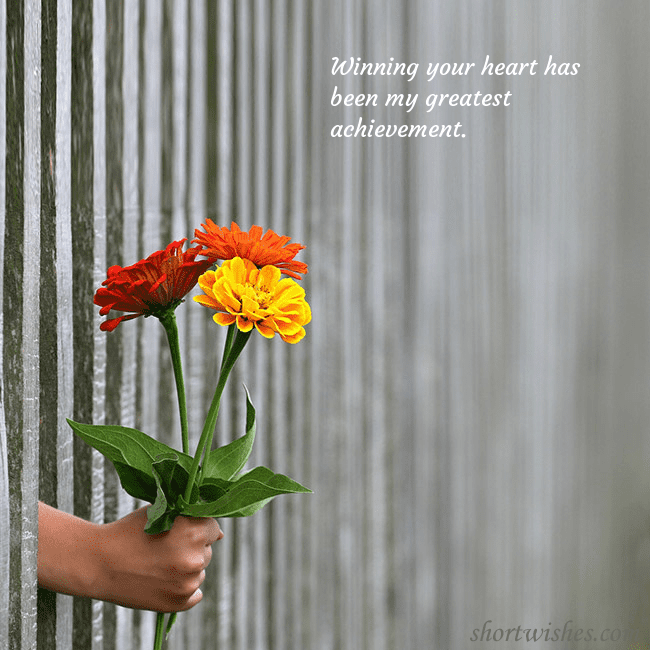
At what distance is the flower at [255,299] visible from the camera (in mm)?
366

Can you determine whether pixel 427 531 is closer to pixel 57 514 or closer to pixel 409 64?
pixel 57 514

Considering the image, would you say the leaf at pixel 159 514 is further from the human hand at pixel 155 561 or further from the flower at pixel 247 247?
the flower at pixel 247 247

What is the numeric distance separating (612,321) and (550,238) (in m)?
0.16

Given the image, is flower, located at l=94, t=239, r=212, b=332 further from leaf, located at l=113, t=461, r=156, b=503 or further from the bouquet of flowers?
leaf, located at l=113, t=461, r=156, b=503

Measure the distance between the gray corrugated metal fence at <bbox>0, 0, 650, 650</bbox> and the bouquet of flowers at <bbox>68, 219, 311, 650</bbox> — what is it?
0.14m

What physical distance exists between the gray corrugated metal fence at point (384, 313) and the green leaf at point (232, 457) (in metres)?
0.17

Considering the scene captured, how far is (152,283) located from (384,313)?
455 millimetres

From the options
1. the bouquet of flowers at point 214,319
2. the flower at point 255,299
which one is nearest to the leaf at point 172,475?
the bouquet of flowers at point 214,319

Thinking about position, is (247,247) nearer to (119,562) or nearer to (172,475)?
(172,475)

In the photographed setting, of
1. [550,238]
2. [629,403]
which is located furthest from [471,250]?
[629,403]

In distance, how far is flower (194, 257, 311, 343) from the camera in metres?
0.37

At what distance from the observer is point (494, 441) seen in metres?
0.85

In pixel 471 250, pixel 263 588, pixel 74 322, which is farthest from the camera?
pixel 471 250

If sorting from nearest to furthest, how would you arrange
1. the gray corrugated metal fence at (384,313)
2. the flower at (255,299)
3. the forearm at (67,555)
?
the flower at (255,299) → the forearm at (67,555) → the gray corrugated metal fence at (384,313)
